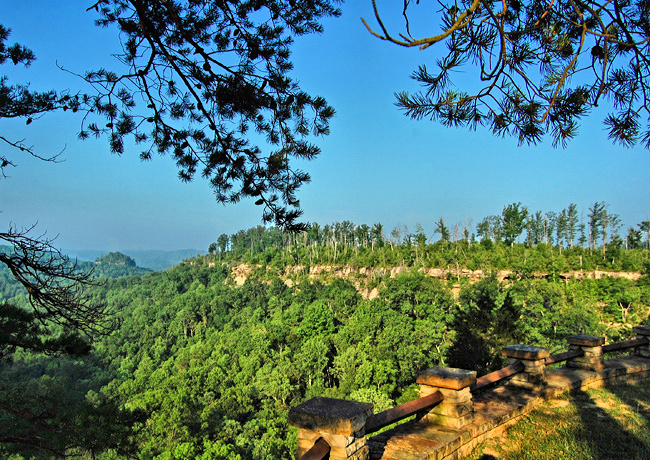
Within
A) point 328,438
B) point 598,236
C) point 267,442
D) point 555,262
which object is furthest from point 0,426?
point 598,236

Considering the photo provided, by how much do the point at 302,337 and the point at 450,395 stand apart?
129 ft

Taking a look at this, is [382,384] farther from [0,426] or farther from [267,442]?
[0,426]

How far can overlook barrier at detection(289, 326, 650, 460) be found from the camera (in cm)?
251

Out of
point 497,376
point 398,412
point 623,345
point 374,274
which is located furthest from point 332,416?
point 374,274

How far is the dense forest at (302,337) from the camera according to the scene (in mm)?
6730

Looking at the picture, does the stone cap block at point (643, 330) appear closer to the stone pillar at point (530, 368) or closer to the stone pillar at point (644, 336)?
the stone pillar at point (644, 336)

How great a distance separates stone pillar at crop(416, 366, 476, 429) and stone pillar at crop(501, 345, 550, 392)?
4.92 ft

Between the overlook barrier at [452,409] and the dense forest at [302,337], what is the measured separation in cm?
320

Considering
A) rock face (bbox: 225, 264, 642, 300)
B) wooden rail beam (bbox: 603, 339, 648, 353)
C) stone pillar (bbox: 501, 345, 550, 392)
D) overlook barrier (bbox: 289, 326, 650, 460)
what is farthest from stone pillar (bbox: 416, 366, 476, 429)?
rock face (bbox: 225, 264, 642, 300)

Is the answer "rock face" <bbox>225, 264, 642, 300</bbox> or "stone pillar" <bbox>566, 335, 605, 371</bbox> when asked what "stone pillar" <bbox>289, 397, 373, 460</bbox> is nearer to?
"stone pillar" <bbox>566, 335, 605, 371</bbox>

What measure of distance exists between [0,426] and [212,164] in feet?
14.8

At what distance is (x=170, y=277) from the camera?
91.2 m

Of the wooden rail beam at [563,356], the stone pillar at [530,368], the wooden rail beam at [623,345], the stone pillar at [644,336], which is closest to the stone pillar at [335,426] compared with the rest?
the stone pillar at [530,368]

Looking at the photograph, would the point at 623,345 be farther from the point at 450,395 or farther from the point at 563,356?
the point at 450,395
